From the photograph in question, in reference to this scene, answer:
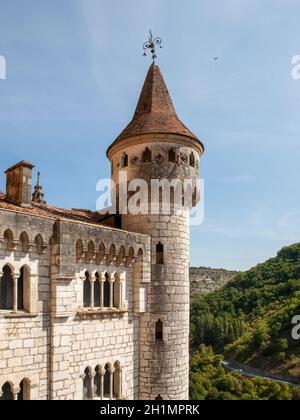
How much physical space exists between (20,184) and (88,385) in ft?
24.4

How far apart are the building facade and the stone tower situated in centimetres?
4

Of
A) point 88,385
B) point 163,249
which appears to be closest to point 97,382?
point 88,385

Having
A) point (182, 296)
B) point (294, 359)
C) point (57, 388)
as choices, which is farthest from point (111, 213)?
point (294, 359)

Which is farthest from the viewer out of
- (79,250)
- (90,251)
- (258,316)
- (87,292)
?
(258,316)

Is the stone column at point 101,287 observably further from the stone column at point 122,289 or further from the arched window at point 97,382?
the arched window at point 97,382

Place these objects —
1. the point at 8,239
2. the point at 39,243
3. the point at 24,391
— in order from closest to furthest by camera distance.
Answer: the point at 8,239
the point at 24,391
the point at 39,243

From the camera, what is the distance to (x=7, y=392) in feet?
37.2

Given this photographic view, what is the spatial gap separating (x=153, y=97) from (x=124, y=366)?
11989 millimetres

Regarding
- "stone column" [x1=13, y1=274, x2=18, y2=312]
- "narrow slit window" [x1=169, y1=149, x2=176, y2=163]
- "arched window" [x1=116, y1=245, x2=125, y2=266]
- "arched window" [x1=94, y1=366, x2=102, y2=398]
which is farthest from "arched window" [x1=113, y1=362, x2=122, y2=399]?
"narrow slit window" [x1=169, y1=149, x2=176, y2=163]

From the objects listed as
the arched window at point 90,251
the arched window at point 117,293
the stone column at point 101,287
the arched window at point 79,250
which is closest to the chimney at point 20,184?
the arched window at point 79,250

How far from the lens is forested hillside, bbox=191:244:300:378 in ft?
227

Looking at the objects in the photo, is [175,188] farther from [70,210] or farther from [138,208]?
[70,210]

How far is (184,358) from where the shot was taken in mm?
16141

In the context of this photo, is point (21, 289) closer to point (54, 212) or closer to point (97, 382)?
point (54, 212)
